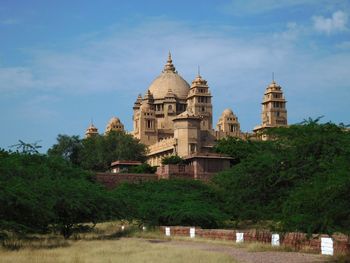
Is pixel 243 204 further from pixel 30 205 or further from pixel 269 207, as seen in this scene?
pixel 30 205

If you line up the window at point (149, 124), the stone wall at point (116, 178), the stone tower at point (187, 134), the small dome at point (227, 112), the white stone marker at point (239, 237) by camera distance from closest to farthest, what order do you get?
the white stone marker at point (239, 237) < the stone wall at point (116, 178) < the stone tower at point (187, 134) < the window at point (149, 124) < the small dome at point (227, 112)

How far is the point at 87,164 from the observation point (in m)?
82.8

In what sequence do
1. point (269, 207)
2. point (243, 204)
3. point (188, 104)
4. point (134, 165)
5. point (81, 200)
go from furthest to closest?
point (188, 104)
point (134, 165)
point (81, 200)
point (243, 204)
point (269, 207)

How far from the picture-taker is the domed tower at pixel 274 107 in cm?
10431

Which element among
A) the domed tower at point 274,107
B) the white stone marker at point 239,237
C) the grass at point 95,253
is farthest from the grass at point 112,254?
the domed tower at point 274,107

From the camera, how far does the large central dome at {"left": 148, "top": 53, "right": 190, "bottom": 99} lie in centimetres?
10919

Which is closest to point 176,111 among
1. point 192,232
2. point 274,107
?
point 274,107

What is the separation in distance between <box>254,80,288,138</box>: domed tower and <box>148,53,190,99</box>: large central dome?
12559mm

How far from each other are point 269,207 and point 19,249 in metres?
7.81

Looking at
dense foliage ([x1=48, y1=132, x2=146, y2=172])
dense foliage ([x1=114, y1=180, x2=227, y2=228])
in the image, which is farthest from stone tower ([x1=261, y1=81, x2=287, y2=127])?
dense foliage ([x1=114, y1=180, x2=227, y2=228])

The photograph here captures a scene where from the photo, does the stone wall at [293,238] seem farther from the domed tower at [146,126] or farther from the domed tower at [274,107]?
the domed tower at [274,107]

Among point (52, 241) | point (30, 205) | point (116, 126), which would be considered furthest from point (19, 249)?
point (116, 126)

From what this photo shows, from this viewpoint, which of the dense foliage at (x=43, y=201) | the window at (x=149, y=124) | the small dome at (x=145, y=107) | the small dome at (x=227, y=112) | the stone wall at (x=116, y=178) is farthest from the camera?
the small dome at (x=227, y=112)

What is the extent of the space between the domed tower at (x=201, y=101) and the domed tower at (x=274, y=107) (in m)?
8.27
